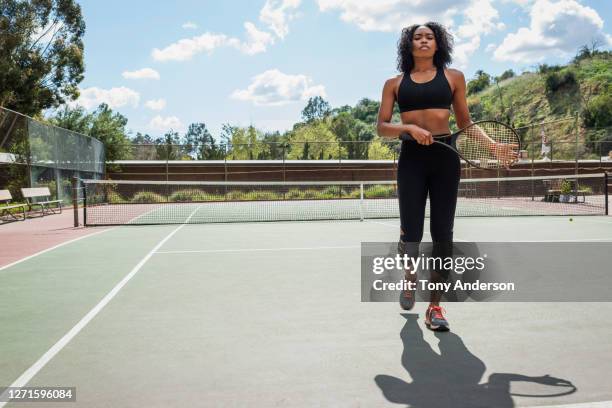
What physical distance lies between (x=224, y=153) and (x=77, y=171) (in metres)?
12.8

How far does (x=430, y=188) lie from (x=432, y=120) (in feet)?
1.52

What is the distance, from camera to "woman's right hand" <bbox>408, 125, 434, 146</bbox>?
3852mm

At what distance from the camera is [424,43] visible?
14.0 feet

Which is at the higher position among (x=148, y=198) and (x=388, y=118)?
(x=388, y=118)

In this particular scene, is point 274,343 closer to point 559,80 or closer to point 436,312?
point 436,312

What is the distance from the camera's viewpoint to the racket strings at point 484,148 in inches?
165

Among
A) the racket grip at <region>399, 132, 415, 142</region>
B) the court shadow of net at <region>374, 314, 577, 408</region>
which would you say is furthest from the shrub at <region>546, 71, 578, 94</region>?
the court shadow of net at <region>374, 314, 577, 408</region>

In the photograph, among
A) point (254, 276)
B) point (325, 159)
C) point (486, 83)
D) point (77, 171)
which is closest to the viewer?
point (254, 276)

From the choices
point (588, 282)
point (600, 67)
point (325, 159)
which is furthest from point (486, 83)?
point (588, 282)

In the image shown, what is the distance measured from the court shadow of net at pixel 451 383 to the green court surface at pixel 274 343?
1 cm

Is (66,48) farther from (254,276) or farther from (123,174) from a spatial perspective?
(254,276)

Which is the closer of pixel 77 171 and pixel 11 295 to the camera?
pixel 11 295

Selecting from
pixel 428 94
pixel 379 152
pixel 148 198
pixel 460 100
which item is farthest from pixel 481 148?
pixel 379 152

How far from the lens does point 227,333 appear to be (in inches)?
169
